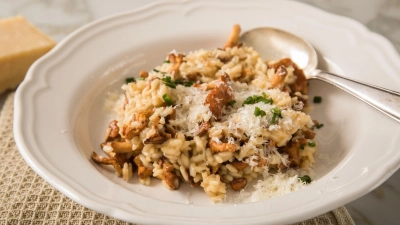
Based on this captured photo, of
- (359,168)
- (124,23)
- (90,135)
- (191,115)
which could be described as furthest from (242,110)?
(124,23)

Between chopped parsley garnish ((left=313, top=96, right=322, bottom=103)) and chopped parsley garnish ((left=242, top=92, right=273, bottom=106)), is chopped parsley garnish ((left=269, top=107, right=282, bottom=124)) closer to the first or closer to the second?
chopped parsley garnish ((left=242, top=92, right=273, bottom=106))

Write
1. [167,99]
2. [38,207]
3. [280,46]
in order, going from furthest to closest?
[280,46]
[167,99]
[38,207]

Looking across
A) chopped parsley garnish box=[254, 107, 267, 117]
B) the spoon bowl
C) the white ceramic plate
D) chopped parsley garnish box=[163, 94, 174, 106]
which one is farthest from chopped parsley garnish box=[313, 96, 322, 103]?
chopped parsley garnish box=[163, 94, 174, 106]

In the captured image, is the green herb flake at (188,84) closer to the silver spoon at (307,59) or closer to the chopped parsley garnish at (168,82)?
the chopped parsley garnish at (168,82)

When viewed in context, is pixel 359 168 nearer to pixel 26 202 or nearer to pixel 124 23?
pixel 26 202

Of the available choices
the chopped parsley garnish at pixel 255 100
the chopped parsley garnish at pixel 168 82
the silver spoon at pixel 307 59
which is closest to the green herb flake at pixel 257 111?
the chopped parsley garnish at pixel 255 100

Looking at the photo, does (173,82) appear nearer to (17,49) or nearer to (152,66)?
(152,66)

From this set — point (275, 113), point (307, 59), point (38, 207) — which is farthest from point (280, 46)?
point (38, 207)

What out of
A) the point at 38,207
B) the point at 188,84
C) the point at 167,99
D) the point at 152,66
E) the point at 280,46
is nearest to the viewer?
the point at 38,207
